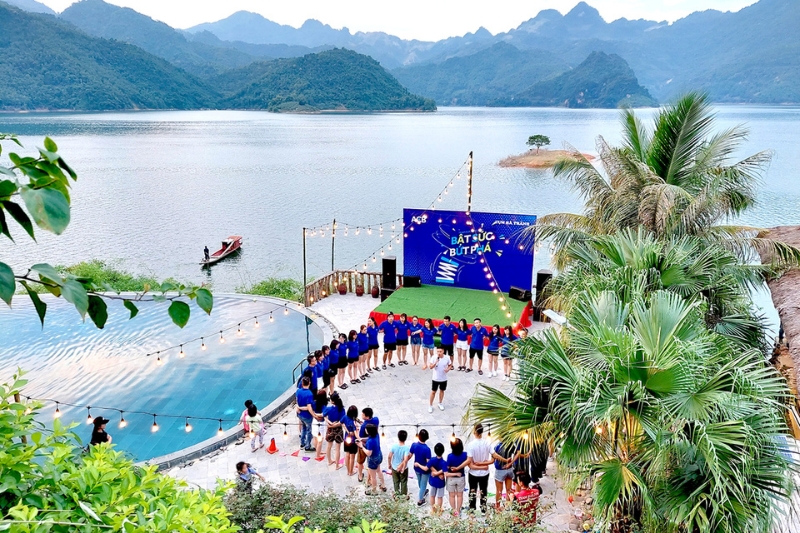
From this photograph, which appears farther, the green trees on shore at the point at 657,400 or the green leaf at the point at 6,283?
the green trees on shore at the point at 657,400

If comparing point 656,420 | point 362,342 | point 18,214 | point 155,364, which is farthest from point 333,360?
point 18,214

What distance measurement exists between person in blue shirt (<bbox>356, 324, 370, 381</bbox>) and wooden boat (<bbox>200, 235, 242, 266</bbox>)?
63.8ft

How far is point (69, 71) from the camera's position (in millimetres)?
127188

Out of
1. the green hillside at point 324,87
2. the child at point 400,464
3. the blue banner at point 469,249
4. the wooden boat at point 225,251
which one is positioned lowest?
the wooden boat at point 225,251

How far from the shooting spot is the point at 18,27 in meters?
128

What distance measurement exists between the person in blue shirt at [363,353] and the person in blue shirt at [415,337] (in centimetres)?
106

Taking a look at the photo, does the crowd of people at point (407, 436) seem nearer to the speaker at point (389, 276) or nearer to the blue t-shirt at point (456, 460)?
the blue t-shirt at point (456, 460)

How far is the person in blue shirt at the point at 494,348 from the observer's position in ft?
37.5

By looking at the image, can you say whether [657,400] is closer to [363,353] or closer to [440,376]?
[440,376]

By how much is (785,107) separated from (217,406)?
232865 millimetres

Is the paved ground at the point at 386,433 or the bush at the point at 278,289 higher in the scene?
the paved ground at the point at 386,433

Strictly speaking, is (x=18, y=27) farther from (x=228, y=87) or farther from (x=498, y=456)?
(x=498, y=456)

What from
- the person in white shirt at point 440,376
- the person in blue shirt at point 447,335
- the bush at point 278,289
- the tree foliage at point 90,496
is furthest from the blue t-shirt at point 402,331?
the bush at point 278,289

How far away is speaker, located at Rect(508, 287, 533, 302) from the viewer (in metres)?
14.7
